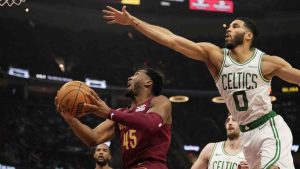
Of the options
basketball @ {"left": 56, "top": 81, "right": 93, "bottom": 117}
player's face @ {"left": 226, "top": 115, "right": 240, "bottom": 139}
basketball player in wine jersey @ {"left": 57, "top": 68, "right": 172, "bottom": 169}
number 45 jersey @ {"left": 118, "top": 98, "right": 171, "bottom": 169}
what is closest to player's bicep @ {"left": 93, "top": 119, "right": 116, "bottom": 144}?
basketball player in wine jersey @ {"left": 57, "top": 68, "right": 172, "bottom": 169}

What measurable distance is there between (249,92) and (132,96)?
3.73 feet

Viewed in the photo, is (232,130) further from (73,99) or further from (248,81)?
(73,99)

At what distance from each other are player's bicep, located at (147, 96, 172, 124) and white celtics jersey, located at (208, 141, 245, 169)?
2.32 m

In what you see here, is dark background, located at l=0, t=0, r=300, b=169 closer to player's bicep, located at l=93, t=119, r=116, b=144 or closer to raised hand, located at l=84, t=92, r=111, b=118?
player's bicep, located at l=93, t=119, r=116, b=144

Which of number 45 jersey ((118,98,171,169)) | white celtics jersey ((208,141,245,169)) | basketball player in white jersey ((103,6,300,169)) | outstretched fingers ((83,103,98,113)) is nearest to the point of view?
outstretched fingers ((83,103,98,113))

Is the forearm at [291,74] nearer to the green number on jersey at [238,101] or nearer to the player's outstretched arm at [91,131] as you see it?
the green number on jersey at [238,101]

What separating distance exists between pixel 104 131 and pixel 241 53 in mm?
1585

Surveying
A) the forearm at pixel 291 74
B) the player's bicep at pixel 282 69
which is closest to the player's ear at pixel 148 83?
the player's bicep at pixel 282 69

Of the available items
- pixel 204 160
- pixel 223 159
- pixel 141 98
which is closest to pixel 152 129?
pixel 141 98

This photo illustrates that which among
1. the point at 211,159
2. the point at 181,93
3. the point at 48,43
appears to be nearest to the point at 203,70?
the point at 181,93

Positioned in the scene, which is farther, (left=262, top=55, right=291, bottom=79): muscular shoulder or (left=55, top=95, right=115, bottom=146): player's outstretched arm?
(left=262, top=55, right=291, bottom=79): muscular shoulder

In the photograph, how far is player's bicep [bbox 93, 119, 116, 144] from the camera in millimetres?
4887

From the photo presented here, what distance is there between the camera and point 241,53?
5305mm

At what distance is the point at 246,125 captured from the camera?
515 centimetres
